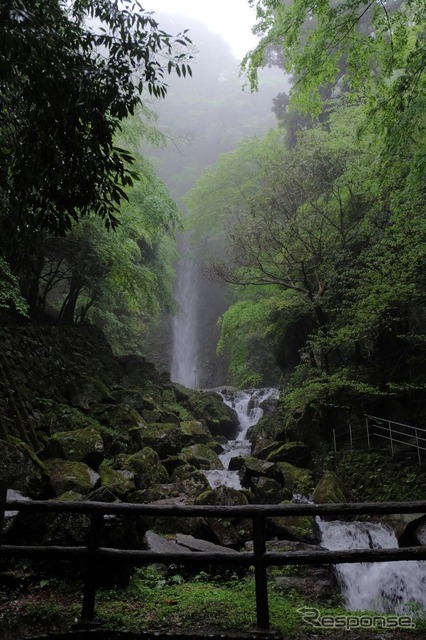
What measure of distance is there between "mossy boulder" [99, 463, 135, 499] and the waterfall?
2416cm

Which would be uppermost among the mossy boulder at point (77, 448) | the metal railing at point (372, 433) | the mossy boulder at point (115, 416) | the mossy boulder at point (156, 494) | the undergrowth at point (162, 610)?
the mossy boulder at point (115, 416)

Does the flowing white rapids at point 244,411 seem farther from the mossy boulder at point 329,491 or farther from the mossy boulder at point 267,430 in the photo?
the mossy boulder at point 329,491

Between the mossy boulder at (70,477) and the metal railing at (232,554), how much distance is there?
2.78 metres

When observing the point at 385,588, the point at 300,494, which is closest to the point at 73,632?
the point at 385,588

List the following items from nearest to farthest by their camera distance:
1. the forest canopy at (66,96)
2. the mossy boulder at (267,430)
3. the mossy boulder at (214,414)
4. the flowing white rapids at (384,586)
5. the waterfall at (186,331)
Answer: the forest canopy at (66,96), the flowing white rapids at (384,586), the mossy boulder at (267,430), the mossy boulder at (214,414), the waterfall at (186,331)

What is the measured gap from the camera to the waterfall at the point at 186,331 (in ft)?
107

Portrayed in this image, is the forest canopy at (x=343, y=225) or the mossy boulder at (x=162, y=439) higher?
the forest canopy at (x=343, y=225)

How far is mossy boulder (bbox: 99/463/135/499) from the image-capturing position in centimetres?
695

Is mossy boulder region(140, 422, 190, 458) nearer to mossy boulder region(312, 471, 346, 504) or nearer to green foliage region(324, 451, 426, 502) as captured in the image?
mossy boulder region(312, 471, 346, 504)

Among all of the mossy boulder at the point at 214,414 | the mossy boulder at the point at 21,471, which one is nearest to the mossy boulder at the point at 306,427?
the mossy boulder at the point at 214,414

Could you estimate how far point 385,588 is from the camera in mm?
5828

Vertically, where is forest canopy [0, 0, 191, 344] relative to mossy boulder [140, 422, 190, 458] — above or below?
above

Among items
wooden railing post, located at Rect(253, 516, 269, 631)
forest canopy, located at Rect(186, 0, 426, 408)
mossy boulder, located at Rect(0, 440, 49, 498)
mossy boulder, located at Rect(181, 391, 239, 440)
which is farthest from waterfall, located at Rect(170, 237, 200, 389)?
wooden railing post, located at Rect(253, 516, 269, 631)

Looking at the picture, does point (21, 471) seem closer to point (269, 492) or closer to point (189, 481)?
point (189, 481)
